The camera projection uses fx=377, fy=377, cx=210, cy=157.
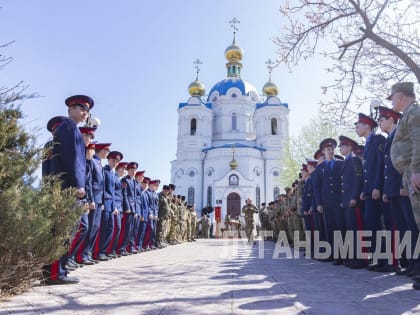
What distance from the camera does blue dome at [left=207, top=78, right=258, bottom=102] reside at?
50031 millimetres

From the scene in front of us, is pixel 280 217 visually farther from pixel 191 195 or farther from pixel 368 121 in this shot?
pixel 191 195

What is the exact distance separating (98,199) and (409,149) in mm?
4406

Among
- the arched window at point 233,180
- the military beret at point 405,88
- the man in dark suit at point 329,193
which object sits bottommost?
the man in dark suit at point 329,193

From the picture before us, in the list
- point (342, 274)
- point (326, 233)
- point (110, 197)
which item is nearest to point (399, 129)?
point (342, 274)

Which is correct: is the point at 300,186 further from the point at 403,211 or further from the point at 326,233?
the point at 403,211

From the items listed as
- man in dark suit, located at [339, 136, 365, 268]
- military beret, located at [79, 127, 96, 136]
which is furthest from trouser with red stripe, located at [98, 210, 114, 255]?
man in dark suit, located at [339, 136, 365, 268]

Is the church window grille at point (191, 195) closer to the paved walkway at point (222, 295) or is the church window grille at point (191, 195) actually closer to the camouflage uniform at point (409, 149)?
the paved walkway at point (222, 295)

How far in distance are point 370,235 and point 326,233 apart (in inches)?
64.3

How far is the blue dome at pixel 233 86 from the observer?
5003 cm

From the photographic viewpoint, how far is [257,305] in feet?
8.98

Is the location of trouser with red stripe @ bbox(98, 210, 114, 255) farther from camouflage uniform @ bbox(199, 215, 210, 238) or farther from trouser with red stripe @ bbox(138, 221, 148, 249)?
camouflage uniform @ bbox(199, 215, 210, 238)

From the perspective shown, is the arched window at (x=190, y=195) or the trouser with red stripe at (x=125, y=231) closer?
the trouser with red stripe at (x=125, y=231)

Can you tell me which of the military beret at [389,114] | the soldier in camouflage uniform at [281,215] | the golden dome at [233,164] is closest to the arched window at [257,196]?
the golden dome at [233,164]

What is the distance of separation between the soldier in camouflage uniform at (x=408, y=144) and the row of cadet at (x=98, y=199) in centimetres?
313
